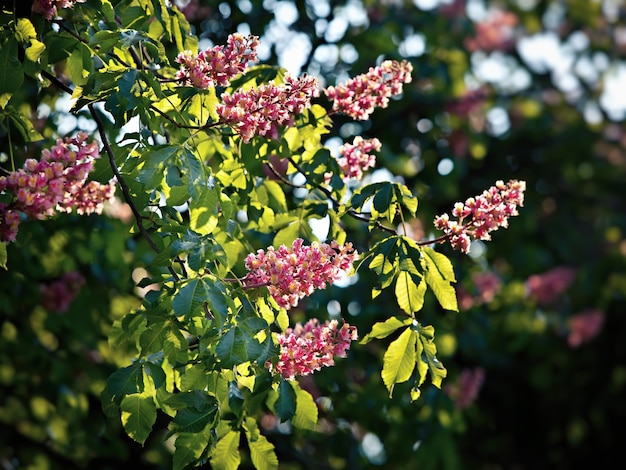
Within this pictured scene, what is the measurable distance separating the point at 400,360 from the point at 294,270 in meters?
0.35

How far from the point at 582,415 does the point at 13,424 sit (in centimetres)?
459

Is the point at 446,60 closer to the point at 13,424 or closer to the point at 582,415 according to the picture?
the point at 13,424

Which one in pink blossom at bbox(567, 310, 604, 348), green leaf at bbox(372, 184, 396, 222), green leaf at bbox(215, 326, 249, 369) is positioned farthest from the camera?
pink blossom at bbox(567, 310, 604, 348)

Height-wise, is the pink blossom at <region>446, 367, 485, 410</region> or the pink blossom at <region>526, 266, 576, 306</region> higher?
the pink blossom at <region>526, 266, 576, 306</region>

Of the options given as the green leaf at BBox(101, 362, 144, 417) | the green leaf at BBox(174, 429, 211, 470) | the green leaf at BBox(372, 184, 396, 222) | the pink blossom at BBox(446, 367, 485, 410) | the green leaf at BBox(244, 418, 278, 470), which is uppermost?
the green leaf at BBox(372, 184, 396, 222)

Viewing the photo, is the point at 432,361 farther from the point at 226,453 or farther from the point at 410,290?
the point at 226,453

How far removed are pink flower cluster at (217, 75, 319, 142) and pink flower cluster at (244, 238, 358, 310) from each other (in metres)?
0.29

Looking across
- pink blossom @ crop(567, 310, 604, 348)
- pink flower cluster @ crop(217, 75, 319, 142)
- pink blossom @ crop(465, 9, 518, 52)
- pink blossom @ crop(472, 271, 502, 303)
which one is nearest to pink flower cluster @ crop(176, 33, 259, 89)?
pink flower cluster @ crop(217, 75, 319, 142)

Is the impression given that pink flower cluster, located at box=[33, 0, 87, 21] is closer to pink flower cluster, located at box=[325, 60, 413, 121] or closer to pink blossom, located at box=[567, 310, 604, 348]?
pink flower cluster, located at box=[325, 60, 413, 121]

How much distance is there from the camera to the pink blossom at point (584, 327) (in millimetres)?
7004

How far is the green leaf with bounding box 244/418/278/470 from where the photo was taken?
2.15 meters

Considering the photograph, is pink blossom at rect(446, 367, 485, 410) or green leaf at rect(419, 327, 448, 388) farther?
pink blossom at rect(446, 367, 485, 410)

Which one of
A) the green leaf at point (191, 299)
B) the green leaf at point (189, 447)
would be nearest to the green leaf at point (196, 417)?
the green leaf at point (189, 447)

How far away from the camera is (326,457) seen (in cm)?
482
